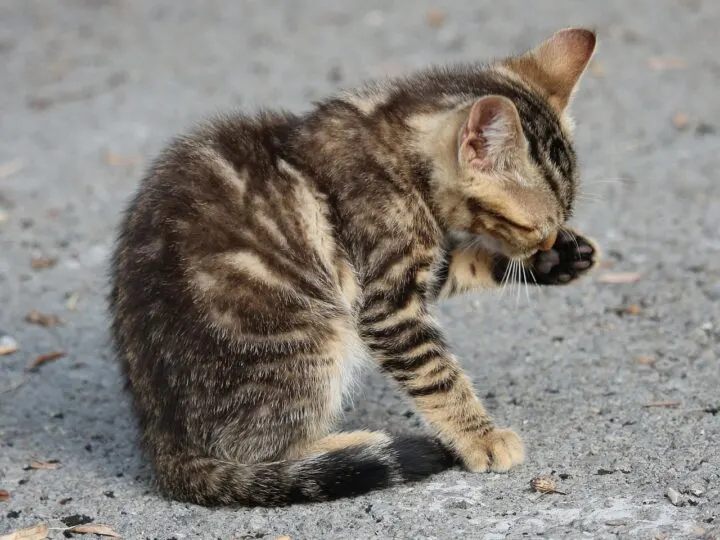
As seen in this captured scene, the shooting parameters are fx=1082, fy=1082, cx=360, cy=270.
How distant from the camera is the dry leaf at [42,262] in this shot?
687 cm

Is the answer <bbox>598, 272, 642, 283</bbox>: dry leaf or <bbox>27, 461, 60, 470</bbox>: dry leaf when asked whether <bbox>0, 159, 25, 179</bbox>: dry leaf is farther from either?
<bbox>598, 272, 642, 283</bbox>: dry leaf

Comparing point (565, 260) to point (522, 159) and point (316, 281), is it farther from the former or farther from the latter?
point (316, 281)

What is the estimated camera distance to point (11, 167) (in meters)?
8.46

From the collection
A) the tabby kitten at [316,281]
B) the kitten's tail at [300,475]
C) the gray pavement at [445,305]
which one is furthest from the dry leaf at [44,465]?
the kitten's tail at [300,475]

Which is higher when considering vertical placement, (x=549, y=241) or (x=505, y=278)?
(x=549, y=241)

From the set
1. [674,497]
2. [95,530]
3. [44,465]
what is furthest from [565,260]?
[44,465]

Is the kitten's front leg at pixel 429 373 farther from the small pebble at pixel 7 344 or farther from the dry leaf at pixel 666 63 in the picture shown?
the dry leaf at pixel 666 63

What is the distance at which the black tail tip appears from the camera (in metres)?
4.22

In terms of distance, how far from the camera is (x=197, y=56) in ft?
34.2

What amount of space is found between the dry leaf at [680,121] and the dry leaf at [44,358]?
16.4 feet

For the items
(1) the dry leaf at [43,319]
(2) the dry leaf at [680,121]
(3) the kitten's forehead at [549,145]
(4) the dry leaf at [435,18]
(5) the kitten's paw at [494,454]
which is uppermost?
(4) the dry leaf at [435,18]

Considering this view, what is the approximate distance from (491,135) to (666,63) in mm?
5909

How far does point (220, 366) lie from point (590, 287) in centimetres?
282

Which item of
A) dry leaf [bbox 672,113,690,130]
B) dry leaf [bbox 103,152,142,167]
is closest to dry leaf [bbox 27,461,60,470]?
dry leaf [bbox 103,152,142,167]
